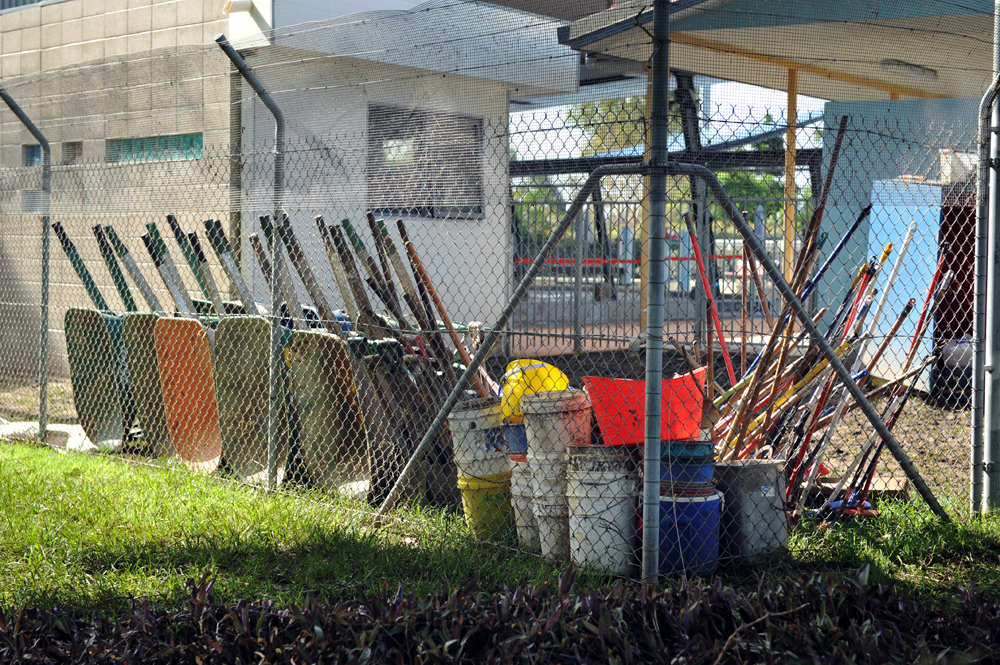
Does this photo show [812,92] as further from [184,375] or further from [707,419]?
[184,375]

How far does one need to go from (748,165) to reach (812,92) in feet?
1.89

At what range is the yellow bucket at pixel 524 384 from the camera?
4.68m

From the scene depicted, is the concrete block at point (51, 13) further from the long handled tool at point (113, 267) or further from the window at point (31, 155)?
the long handled tool at point (113, 267)

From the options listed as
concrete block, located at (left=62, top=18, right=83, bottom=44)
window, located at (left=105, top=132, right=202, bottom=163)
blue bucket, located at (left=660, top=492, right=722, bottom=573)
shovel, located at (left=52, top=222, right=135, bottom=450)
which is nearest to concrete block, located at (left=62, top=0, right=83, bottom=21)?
concrete block, located at (left=62, top=18, right=83, bottom=44)

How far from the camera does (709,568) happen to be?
4.08 m

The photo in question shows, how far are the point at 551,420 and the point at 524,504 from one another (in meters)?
0.44

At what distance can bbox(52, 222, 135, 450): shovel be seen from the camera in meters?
6.70

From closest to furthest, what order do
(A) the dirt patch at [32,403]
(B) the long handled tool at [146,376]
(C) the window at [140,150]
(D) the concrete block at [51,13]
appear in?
(B) the long handled tool at [146,376] < (C) the window at [140,150] < (A) the dirt patch at [32,403] < (D) the concrete block at [51,13]

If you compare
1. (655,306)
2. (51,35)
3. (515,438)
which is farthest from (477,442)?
(51,35)

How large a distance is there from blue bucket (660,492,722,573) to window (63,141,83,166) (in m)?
5.93

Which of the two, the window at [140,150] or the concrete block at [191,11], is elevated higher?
the concrete block at [191,11]

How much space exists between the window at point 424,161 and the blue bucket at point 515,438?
1.13 metres

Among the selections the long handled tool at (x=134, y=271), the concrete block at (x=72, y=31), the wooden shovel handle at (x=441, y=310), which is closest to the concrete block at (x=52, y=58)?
the concrete block at (x=72, y=31)

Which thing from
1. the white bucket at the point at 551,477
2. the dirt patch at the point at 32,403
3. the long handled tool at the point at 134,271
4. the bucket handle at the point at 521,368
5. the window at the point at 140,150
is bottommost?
the dirt patch at the point at 32,403
